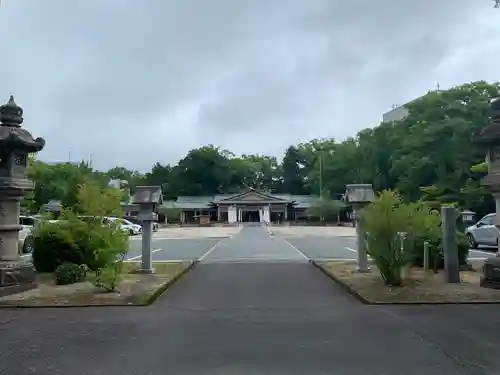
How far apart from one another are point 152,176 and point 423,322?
93.5m

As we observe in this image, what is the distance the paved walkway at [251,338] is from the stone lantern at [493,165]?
101 inches

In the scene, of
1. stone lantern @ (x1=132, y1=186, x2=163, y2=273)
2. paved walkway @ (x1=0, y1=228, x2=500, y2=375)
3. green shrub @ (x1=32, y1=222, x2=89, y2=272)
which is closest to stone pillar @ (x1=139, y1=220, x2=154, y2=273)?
stone lantern @ (x1=132, y1=186, x2=163, y2=273)

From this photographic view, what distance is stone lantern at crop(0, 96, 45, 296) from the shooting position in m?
11.9

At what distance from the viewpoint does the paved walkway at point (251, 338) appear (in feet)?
19.7

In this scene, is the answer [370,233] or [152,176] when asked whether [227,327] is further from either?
[152,176]

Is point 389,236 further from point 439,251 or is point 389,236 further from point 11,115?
point 11,115

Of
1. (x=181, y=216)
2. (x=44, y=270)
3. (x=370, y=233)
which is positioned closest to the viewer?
(x=370, y=233)


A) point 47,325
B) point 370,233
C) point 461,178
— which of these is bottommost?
point 47,325

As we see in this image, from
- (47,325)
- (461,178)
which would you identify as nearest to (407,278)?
(47,325)

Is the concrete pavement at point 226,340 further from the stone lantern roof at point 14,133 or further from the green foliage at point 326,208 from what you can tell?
the green foliage at point 326,208

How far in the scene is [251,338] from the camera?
739 centimetres

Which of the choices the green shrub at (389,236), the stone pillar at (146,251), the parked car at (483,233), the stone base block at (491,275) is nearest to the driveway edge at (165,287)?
the stone pillar at (146,251)

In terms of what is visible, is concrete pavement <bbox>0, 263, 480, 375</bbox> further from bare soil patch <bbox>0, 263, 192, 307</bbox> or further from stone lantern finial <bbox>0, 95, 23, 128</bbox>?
stone lantern finial <bbox>0, 95, 23, 128</bbox>

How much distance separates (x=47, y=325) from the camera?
332 inches
